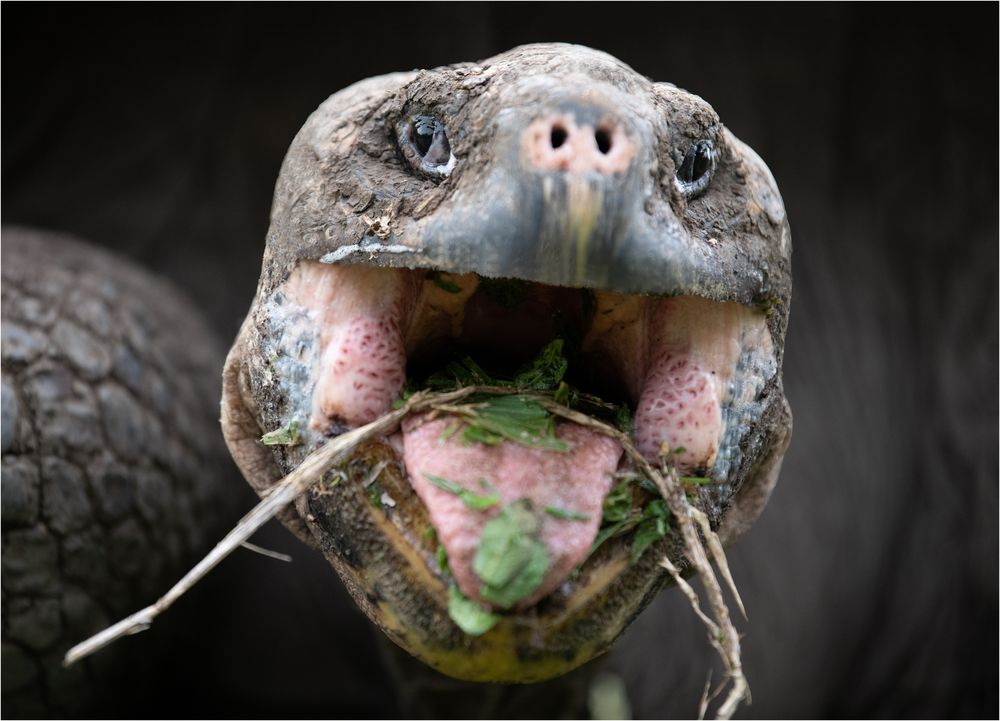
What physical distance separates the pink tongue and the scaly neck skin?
2.80 feet

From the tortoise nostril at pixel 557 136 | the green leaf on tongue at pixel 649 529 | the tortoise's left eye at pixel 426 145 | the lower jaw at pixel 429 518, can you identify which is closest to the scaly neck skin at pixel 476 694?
the lower jaw at pixel 429 518

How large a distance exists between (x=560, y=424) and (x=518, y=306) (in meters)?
0.29

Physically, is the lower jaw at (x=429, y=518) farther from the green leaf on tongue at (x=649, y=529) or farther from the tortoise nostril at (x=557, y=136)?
the tortoise nostril at (x=557, y=136)

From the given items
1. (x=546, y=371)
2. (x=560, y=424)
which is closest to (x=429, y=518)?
(x=560, y=424)

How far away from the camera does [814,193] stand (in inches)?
119

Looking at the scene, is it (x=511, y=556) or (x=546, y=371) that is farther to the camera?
(x=546, y=371)

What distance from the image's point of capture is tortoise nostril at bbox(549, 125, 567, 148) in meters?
1.05

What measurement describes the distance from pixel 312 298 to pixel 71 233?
6.59 feet

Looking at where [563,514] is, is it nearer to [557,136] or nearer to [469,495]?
[469,495]

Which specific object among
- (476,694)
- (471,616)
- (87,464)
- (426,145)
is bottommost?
(476,694)

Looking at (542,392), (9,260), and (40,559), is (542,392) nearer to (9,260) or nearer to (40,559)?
(40,559)

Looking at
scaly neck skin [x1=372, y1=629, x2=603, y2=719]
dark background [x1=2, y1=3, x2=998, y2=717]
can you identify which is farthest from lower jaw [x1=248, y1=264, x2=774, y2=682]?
dark background [x1=2, y1=3, x2=998, y2=717]

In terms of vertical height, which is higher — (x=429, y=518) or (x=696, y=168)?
(x=696, y=168)

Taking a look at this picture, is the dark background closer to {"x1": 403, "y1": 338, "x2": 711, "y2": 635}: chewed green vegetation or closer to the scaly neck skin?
the scaly neck skin
